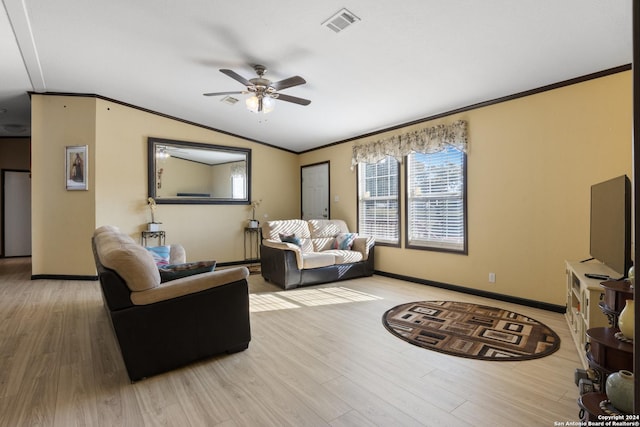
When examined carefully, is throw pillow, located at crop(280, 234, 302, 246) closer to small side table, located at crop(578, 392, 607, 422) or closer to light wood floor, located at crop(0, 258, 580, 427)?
light wood floor, located at crop(0, 258, 580, 427)

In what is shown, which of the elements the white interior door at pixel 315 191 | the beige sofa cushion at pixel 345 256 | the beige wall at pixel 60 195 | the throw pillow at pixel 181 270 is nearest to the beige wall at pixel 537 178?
the beige sofa cushion at pixel 345 256

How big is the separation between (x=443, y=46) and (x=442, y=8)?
1.70ft

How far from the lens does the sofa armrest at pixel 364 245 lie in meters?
5.24

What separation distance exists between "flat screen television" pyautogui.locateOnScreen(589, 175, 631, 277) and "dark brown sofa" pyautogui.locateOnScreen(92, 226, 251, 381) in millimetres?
2720

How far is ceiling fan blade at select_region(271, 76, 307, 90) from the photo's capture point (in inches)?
125

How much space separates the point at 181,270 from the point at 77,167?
4048mm

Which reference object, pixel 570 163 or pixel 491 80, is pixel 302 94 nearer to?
pixel 491 80

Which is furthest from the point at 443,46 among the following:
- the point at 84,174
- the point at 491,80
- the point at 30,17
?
the point at 84,174

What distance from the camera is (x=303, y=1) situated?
8.30 feet

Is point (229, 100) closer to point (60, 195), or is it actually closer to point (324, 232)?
point (324, 232)

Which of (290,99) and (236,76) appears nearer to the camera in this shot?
(236,76)

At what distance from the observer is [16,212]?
7527 millimetres

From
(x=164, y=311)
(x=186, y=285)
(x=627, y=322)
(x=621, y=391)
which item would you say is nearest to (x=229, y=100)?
(x=186, y=285)

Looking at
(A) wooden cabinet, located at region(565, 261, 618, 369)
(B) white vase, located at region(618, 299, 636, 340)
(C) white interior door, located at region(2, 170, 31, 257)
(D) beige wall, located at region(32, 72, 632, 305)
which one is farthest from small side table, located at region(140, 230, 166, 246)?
(B) white vase, located at region(618, 299, 636, 340)
